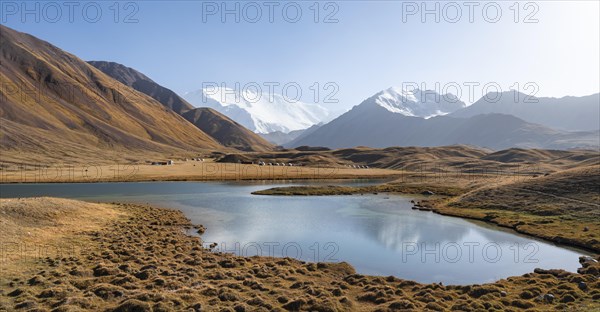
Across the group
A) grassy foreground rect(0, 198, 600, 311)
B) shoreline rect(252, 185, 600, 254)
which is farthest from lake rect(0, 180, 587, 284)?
grassy foreground rect(0, 198, 600, 311)

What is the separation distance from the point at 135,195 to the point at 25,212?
48358 mm

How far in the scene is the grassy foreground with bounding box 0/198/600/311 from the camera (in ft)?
85.6

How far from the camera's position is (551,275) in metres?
35.1

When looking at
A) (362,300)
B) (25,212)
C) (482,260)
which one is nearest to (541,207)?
(482,260)

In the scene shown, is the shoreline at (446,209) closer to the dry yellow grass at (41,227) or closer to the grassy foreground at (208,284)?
the grassy foreground at (208,284)

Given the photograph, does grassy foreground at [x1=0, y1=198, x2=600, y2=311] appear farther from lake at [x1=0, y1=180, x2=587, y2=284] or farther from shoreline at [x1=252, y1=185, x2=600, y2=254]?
shoreline at [x1=252, y1=185, x2=600, y2=254]

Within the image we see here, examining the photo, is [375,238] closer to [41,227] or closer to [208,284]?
[208,284]

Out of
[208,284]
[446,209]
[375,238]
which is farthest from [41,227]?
[446,209]

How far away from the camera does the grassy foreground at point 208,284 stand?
26094mm

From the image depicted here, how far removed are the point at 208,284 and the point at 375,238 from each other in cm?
2810

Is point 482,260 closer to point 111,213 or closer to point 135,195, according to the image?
point 111,213

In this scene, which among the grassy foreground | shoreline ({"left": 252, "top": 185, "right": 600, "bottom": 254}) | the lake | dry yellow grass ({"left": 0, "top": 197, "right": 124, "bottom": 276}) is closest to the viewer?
the grassy foreground

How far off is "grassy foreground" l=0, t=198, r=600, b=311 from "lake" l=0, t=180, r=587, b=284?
12.7 feet

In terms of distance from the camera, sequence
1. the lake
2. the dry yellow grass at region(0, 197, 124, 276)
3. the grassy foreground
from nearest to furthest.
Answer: the grassy foreground < the dry yellow grass at region(0, 197, 124, 276) < the lake
